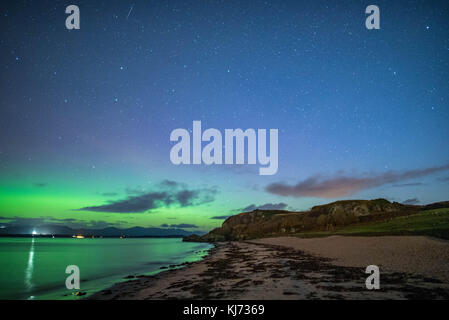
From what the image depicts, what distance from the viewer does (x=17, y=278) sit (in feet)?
105

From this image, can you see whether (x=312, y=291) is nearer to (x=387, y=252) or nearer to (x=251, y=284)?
(x=251, y=284)

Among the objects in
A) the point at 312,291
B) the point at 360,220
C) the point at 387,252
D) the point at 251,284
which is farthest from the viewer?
the point at 360,220

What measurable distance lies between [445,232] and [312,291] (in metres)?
29.9

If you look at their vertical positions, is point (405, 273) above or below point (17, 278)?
above
